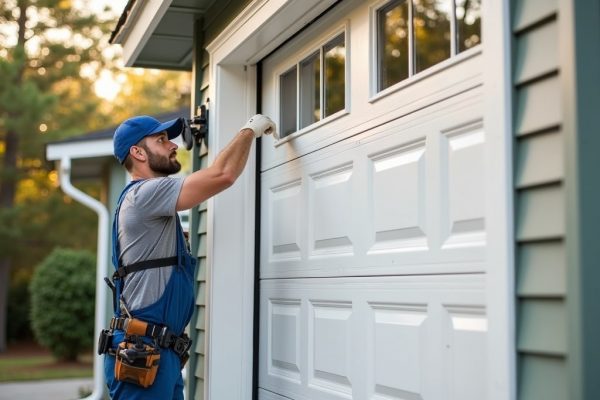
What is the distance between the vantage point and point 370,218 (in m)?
2.90

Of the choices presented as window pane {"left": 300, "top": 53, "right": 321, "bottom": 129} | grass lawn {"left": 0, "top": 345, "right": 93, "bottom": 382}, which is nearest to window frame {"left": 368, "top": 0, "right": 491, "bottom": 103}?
window pane {"left": 300, "top": 53, "right": 321, "bottom": 129}

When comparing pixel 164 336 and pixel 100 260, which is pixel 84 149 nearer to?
pixel 100 260

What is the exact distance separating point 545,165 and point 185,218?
8.14 metres

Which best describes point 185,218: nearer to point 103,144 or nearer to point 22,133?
point 103,144

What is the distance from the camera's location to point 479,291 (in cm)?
223

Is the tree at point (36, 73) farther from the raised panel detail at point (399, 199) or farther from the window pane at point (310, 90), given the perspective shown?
the raised panel detail at point (399, 199)

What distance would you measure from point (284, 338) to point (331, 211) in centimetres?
75

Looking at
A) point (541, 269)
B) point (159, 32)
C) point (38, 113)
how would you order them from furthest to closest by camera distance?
1. point (38, 113)
2. point (159, 32)
3. point (541, 269)

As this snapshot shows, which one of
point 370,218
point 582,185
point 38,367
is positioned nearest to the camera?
point 582,185

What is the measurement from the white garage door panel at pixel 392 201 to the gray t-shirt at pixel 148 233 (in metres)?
0.54

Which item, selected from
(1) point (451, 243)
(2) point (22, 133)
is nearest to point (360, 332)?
(1) point (451, 243)

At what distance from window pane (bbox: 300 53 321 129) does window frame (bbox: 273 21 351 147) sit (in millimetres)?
18

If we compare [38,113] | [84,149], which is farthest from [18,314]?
[84,149]

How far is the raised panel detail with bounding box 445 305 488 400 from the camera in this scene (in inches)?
87.4
